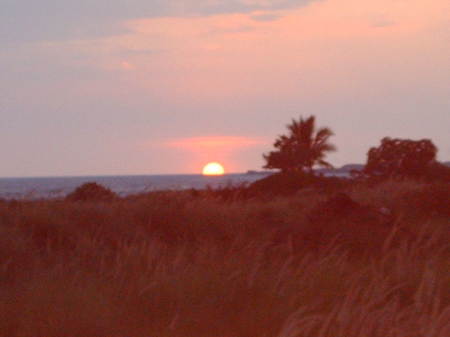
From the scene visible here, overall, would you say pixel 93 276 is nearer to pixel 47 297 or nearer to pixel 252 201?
pixel 47 297

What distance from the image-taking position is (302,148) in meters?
51.7

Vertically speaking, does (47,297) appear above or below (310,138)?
below

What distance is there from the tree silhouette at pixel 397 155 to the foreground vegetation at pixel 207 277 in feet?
77.2

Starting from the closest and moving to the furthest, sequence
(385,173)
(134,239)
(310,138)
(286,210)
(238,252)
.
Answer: (238,252)
(134,239)
(286,210)
(385,173)
(310,138)

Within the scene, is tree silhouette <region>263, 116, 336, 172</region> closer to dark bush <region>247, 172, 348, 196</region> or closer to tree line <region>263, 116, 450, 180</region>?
tree line <region>263, 116, 450, 180</region>

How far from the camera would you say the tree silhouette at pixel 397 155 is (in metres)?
37.8

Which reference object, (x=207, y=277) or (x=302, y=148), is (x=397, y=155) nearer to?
(x=302, y=148)

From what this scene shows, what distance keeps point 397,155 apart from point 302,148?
44.6 feet

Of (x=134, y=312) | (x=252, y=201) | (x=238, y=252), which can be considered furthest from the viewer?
(x=252, y=201)

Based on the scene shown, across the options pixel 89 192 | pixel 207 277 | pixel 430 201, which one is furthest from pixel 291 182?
pixel 207 277

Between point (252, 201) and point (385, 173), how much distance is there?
19.2 m

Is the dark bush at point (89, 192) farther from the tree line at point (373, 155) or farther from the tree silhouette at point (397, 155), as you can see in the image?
the tree silhouette at point (397, 155)

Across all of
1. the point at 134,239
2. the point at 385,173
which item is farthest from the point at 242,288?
the point at 385,173

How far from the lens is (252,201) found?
18.4 meters
